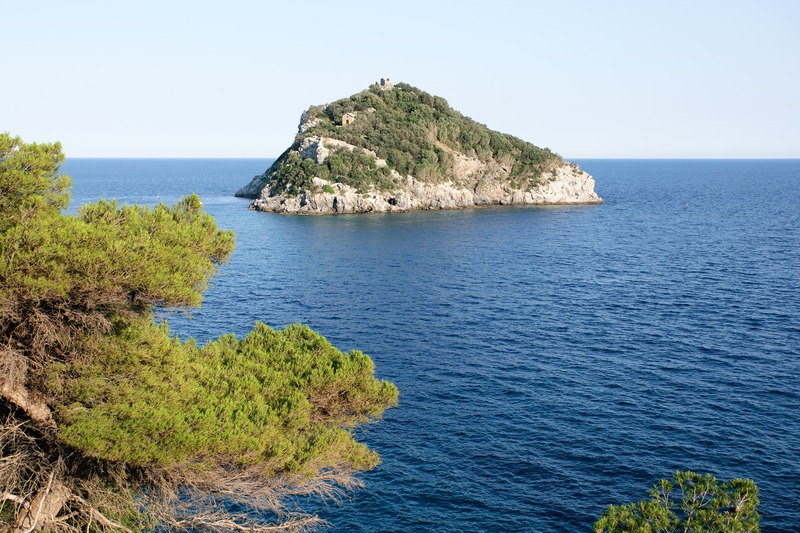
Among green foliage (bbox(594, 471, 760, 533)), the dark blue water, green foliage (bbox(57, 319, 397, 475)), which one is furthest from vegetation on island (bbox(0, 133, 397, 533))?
the dark blue water

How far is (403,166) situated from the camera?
147 m

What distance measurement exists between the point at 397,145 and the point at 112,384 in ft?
466

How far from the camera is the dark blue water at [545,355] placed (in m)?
32.8

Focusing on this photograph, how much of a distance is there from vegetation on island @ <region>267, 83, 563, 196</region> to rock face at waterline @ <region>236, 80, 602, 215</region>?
267mm

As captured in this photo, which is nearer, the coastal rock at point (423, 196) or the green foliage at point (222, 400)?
the green foliage at point (222, 400)

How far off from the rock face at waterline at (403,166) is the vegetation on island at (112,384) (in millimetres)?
118546

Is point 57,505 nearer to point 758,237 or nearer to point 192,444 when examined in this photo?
point 192,444

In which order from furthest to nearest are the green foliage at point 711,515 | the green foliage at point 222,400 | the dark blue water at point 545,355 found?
the dark blue water at point 545,355, the green foliage at point 711,515, the green foliage at point 222,400

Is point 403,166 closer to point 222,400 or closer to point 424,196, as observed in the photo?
point 424,196

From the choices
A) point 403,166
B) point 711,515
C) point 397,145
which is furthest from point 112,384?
point 397,145

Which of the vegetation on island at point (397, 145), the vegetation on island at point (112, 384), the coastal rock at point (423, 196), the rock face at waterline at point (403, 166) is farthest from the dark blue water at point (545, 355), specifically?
the vegetation on island at point (397, 145)

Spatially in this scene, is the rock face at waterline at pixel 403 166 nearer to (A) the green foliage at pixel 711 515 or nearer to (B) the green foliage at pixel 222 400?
(B) the green foliage at pixel 222 400

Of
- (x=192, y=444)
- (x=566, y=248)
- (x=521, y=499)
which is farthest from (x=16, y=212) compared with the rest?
(x=566, y=248)

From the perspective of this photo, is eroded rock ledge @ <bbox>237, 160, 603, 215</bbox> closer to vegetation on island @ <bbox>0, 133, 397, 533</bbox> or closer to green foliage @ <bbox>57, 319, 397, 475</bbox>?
green foliage @ <bbox>57, 319, 397, 475</bbox>
